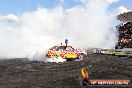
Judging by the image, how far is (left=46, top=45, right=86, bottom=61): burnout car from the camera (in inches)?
1239

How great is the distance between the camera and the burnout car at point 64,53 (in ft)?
103

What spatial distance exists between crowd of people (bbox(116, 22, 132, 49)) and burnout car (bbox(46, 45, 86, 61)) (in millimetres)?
16865

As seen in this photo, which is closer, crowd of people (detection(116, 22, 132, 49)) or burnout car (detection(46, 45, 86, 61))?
burnout car (detection(46, 45, 86, 61))

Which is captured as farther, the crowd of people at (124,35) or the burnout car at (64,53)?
the crowd of people at (124,35)

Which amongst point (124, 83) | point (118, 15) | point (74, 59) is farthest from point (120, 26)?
point (124, 83)

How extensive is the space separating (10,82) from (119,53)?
25909mm

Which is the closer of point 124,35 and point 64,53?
point 64,53

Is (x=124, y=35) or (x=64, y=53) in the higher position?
(x=124, y=35)

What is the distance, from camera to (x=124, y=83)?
9125mm

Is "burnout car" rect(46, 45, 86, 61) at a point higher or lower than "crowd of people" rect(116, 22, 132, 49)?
lower

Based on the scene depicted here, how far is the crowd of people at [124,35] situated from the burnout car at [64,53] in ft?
55.3

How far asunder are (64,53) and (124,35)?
21133 millimetres

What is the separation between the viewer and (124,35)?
50844mm

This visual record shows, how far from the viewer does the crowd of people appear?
1907 inches
